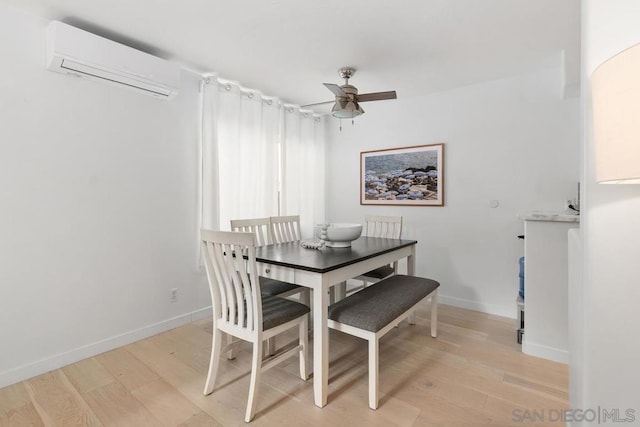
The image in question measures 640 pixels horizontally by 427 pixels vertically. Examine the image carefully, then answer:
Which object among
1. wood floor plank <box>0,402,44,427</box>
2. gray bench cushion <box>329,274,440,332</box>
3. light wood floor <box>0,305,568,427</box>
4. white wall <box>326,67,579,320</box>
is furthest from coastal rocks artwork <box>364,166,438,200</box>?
wood floor plank <box>0,402,44,427</box>

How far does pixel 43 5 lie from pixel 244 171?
1.84 meters

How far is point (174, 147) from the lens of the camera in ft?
8.82


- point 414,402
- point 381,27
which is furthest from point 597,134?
point 381,27

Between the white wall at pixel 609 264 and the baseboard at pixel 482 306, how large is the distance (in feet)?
7.69

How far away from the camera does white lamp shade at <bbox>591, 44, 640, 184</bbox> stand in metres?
0.63

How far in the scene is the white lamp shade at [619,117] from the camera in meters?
→ 0.63

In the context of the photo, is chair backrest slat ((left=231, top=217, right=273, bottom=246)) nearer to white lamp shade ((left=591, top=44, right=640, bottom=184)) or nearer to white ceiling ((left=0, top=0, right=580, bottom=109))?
white ceiling ((left=0, top=0, right=580, bottom=109))

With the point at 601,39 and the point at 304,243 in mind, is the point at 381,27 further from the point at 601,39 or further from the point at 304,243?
the point at 304,243

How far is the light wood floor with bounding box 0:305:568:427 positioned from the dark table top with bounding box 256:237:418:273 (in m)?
0.79

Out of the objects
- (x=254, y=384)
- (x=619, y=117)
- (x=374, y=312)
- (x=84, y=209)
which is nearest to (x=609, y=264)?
(x=619, y=117)

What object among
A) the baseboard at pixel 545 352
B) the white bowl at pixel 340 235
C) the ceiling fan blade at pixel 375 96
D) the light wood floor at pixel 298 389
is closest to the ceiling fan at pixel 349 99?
the ceiling fan blade at pixel 375 96

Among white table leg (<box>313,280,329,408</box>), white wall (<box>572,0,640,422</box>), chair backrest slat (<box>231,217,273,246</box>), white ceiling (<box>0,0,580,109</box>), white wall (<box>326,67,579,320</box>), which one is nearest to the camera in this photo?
white wall (<box>572,0,640,422</box>)

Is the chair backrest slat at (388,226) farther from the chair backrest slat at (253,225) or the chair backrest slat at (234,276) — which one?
the chair backrest slat at (234,276)

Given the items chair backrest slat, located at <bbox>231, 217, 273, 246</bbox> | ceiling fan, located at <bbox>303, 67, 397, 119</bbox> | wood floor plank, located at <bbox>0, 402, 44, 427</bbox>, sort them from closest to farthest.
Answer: wood floor plank, located at <bbox>0, 402, 44, 427</bbox> → ceiling fan, located at <bbox>303, 67, 397, 119</bbox> → chair backrest slat, located at <bbox>231, 217, 273, 246</bbox>
